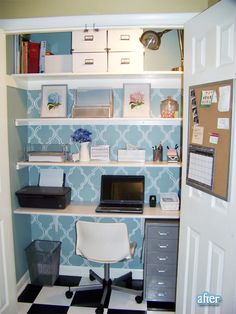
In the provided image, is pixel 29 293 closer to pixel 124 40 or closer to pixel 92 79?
pixel 92 79

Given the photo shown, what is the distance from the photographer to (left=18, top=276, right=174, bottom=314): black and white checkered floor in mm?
2289

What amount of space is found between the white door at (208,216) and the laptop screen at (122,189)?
0.69 m

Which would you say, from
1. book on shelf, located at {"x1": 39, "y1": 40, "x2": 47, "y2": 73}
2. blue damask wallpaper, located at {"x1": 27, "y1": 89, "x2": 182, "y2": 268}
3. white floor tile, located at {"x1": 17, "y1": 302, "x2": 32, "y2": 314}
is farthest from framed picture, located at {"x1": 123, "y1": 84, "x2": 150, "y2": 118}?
white floor tile, located at {"x1": 17, "y1": 302, "x2": 32, "y2": 314}

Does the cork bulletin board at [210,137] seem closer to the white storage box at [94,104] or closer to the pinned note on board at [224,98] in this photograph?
the pinned note on board at [224,98]

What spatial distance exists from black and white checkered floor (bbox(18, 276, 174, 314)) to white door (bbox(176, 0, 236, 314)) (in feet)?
1.56

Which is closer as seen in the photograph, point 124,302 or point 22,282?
point 124,302

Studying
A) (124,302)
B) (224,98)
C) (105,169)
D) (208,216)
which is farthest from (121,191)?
(224,98)

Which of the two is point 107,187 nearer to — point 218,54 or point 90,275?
point 90,275

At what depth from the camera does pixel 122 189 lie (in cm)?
259

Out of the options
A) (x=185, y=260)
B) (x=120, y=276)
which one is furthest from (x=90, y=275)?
(x=185, y=260)

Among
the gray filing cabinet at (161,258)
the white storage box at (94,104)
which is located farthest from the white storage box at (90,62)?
the gray filing cabinet at (161,258)

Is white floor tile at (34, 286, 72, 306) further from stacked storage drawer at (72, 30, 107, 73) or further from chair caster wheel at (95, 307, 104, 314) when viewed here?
stacked storage drawer at (72, 30, 107, 73)

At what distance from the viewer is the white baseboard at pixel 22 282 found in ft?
8.24

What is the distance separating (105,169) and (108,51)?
107 cm
